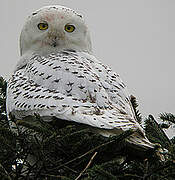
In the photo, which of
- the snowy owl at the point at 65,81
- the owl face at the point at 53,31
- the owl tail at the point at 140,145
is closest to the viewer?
the owl tail at the point at 140,145

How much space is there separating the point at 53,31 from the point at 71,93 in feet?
3.61

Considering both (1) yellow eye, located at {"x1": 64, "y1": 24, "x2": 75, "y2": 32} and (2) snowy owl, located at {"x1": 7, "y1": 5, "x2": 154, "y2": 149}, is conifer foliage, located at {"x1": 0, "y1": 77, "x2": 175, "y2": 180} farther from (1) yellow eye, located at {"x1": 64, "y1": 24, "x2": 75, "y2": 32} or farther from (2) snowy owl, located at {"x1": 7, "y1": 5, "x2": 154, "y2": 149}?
(1) yellow eye, located at {"x1": 64, "y1": 24, "x2": 75, "y2": 32}

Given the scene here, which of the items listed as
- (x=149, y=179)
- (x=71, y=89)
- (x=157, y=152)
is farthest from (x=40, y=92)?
(x=149, y=179)

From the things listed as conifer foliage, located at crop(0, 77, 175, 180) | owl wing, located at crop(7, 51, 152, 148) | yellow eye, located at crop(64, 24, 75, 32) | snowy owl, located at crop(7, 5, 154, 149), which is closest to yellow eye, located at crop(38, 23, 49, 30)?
snowy owl, located at crop(7, 5, 154, 149)

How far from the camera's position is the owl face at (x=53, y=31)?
12.9ft

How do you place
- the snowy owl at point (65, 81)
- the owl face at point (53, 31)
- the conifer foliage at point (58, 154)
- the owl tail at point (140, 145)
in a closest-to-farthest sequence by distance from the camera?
the conifer foliage at point (58, 154) → the owl tail at point (140, 145) → the snowy owl at point (65, 81) → the owl face at point (53, 31)

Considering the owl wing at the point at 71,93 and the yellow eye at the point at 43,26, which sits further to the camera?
the yellow eye at the point at 43,26

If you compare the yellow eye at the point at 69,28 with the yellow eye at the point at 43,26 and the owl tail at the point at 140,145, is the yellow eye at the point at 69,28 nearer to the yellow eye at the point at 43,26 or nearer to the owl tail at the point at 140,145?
the yellow eye at the point at 43,26

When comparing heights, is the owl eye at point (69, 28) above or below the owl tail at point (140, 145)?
above

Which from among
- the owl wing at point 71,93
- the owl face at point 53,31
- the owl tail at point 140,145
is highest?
the owl face at point 53,31

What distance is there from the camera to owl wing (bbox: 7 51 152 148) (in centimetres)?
276

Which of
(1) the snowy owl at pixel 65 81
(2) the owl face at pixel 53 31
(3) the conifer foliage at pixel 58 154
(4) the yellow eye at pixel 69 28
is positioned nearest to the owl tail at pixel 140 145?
(1) the snowy owl at pixel 65 81

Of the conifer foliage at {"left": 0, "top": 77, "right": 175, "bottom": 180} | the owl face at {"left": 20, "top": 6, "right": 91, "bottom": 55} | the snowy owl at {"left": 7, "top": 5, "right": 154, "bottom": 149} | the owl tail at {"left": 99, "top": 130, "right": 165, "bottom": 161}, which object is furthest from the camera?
the owl face at {"left": 20, "top": 6, "right": 91, "bottom": 55}

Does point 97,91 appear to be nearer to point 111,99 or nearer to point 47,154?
point 111,99
